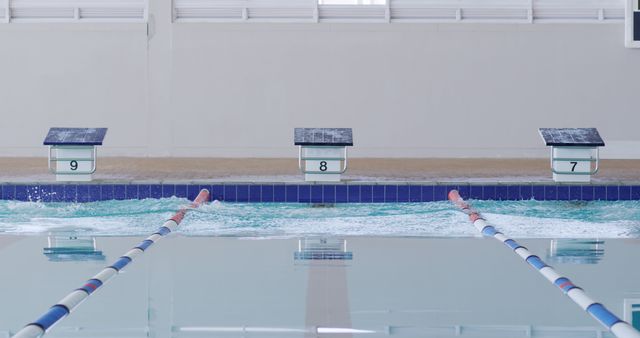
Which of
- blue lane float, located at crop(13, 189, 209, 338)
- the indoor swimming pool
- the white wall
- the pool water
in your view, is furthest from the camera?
the white wall

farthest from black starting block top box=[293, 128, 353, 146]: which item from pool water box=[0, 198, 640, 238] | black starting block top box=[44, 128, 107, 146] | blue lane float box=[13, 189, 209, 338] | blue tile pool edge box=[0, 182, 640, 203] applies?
blue lane float box=[13, 189, 209, 338]

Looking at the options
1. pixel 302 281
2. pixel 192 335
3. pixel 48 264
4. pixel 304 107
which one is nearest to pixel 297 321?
pixel 192 335

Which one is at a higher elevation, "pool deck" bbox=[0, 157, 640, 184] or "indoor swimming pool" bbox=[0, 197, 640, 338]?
"pool deck" bbox=[0, 157, 640, 184]

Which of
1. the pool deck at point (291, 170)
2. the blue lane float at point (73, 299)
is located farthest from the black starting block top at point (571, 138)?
the blue lane float at point (73, 299)

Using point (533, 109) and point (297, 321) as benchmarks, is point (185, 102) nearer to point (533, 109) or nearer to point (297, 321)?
point (533, 109)

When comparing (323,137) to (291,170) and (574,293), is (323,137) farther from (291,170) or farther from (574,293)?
(574,293)

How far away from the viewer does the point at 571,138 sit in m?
9.12

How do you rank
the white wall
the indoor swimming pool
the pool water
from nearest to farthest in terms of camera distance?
the indoor swimming pool < the pool water < the white wall

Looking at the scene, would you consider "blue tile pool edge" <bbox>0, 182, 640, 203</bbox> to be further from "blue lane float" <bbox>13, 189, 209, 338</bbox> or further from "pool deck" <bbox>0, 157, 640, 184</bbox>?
"blue lane float" <bbox>13, 189, 209, 338</bbox>

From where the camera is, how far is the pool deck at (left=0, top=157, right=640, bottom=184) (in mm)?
9523

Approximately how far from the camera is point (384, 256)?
19.6 ft

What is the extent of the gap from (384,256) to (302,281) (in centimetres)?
111

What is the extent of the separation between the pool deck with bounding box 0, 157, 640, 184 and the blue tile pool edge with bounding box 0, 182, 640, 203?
0.83 feet

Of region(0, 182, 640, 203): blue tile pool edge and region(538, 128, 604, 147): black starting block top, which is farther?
region(538, 128, 604, 147): black starting block top
